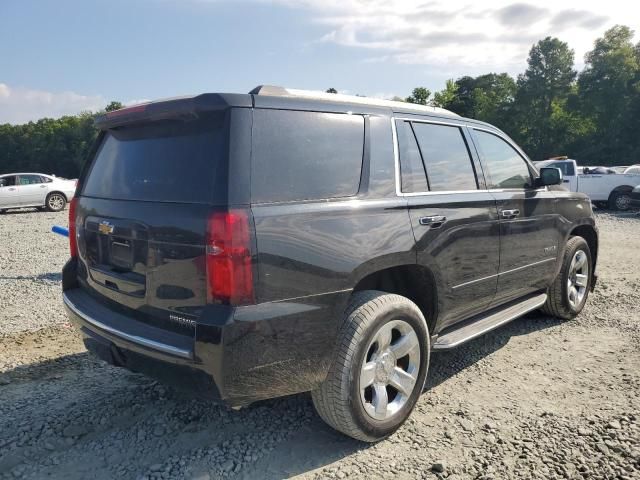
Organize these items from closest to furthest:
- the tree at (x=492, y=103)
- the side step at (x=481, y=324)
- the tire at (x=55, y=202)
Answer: the side step at (x=481, y=324)
the tire at (x=55, y=202)
the tree at (x=492, y=103)

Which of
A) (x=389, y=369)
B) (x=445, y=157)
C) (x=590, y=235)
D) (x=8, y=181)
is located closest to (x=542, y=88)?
(x=8, y=181)

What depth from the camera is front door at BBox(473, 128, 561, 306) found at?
396cm

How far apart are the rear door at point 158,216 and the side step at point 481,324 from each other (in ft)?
5.61

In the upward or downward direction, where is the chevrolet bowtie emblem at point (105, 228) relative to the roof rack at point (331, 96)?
downward

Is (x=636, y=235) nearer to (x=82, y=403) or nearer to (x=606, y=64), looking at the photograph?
(x=82, y=403)

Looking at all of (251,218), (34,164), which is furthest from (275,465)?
(34,164)

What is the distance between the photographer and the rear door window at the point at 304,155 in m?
2.50

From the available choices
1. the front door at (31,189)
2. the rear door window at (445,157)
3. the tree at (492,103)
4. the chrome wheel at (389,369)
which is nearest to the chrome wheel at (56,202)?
the front door at (31,189)

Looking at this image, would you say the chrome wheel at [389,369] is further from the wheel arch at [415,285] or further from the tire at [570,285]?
the tire at [570,285]

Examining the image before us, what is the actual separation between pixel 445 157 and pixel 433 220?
2.07ft

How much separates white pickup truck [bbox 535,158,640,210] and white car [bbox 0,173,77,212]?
1701cm

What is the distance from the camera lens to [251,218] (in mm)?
2367

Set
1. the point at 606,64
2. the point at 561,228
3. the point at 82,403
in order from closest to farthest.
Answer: the point at 82,403
the point at 561,228
the point at 606,64

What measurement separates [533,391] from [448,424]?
2.69 ft
